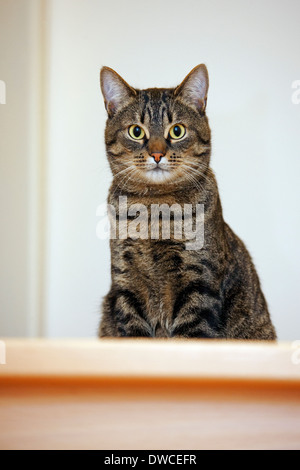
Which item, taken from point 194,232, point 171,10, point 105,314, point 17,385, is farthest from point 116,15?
point 17,385

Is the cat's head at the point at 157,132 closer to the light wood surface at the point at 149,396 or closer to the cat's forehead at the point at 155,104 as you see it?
the cat's forehead at the point at 155,104

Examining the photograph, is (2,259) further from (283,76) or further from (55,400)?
(283,76)

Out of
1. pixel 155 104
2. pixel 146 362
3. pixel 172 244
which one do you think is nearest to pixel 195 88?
pixel 155 104

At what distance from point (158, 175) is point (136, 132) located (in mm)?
108

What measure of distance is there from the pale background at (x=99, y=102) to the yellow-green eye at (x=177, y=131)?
0.32ft

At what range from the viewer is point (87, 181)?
110 centimetres

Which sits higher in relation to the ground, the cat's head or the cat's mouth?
the cat's head

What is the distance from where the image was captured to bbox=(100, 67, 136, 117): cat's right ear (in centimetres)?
105

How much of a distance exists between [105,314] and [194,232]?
10.0 inches

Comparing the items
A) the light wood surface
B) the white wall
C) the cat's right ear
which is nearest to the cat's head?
the cat's right ear

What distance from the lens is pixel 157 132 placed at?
1015mm

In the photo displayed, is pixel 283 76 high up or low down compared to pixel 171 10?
down

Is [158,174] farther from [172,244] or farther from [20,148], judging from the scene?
[20,148]

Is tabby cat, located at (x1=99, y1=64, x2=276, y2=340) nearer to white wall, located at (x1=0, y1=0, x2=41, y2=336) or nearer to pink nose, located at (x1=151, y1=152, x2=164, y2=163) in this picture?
pink nose, located at (x1=151, y1=152, x2=164, y2=163)
